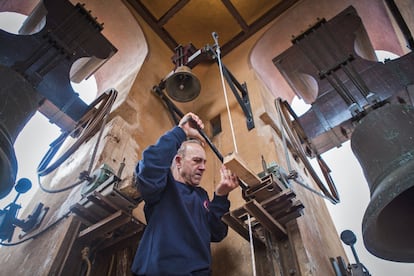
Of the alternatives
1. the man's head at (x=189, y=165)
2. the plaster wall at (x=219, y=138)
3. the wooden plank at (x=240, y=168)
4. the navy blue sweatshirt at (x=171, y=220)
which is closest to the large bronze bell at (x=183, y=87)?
the plaster wall at (x=219, y=138)

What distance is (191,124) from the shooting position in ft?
6.93

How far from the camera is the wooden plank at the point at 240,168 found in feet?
5.26

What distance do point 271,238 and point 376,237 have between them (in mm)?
673

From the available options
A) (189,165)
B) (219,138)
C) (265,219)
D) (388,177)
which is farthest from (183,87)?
(388,177)

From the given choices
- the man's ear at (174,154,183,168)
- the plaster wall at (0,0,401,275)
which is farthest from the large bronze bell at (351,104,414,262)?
the man's ear at (174,154,183,168)

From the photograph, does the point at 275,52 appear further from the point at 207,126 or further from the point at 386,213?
the point at 386,213

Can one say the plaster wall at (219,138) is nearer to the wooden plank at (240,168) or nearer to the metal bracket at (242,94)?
the metal bracket at (242,94)

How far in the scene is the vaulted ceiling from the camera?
5121 millimetres

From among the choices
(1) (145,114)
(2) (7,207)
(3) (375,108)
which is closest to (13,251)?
(2) (7,207)

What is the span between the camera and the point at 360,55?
325 centimetres

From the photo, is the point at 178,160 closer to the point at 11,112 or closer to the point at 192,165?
the point at 192,165

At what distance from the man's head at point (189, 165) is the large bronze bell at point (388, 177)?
0.95 meters

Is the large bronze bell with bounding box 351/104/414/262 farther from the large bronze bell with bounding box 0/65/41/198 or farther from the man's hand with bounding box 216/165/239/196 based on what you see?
the large bronze bell with bounding box 0/65/41/198

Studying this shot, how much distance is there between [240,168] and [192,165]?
19.4 inches
